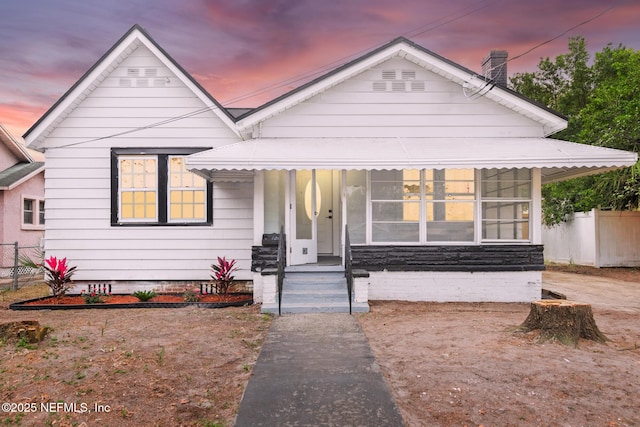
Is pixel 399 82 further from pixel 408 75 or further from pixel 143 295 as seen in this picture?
pixel 143 295

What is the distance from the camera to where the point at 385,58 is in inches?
399

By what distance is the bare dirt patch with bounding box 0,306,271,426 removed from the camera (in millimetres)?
4035

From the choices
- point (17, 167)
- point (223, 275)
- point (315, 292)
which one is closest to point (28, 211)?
point (17, 167)

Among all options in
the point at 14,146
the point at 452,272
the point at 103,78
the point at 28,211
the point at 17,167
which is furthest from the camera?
the point at 14,146

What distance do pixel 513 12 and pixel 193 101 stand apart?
9774 mm

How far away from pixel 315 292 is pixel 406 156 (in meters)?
3.32

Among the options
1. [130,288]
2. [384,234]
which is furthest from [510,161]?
[130,288]

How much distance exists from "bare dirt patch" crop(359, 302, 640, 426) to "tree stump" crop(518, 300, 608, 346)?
0.44ft

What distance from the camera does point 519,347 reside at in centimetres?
594

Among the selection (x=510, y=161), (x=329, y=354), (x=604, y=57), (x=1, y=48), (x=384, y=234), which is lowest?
(x=329, y=354)

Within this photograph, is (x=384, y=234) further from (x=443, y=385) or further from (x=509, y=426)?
(x=509, y=426)

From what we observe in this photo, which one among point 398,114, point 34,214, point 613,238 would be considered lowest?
point 613,238

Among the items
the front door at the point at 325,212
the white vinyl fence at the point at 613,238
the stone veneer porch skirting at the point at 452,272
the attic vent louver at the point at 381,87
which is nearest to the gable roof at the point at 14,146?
the front door at the point at 325,212

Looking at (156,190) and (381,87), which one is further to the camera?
(156,190)
